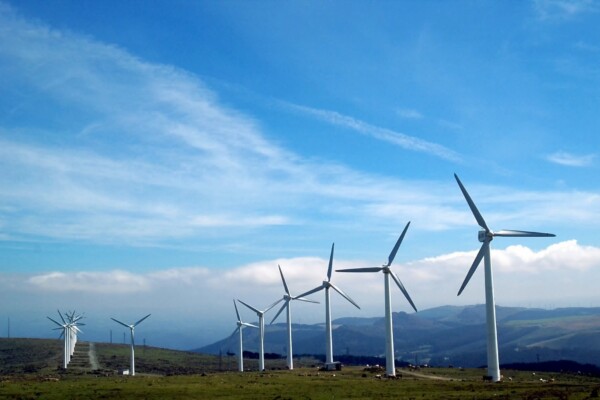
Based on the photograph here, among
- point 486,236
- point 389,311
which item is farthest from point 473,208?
point 389,311

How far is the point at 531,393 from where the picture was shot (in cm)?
6938

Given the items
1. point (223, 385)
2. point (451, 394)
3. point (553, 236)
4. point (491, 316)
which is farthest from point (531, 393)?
point (223, 385)

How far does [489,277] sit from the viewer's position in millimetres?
87125

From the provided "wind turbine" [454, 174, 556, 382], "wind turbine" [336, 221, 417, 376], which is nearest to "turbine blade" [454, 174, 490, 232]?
"wind turbine" [454, 174, 556, 382]

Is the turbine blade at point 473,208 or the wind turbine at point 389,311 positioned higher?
the turbine blade at point 473,208

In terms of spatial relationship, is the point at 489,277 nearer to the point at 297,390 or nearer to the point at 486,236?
the point at 486,236

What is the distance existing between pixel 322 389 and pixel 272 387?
Result: 6870mm

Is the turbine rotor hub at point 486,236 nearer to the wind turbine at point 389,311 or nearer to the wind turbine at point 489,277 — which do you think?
the wind turbine at point 489,277

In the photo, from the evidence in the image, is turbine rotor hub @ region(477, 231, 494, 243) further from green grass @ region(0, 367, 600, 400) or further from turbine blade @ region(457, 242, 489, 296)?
green grass @ region(0, 367, 600, 400)

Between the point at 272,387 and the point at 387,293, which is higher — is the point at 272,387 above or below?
below

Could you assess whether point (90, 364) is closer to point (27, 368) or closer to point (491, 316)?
point (27, 368)

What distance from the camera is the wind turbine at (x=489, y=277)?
85744 millimetres

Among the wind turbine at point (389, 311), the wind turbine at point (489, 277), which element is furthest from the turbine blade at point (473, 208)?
the wind turbine at point (389, 311)

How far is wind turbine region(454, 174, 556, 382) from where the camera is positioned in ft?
281
